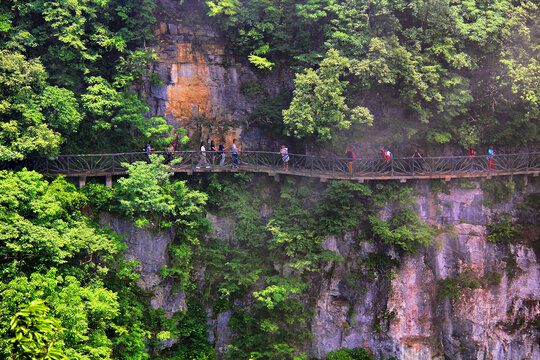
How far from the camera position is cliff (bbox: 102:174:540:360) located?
21219 millimetres

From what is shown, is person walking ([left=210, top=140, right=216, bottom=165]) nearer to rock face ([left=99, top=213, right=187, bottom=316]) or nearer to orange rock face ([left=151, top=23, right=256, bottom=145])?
orange rock face ([left=151, top=23, right=256, bottom=145])

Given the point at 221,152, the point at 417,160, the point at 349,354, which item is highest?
the point at 221,152

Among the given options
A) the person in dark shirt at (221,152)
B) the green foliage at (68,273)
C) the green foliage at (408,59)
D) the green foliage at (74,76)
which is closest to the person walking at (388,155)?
the green foliage at (408,59)

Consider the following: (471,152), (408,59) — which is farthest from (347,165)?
(471,152)

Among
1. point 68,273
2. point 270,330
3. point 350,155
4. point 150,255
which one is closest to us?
point 68,273

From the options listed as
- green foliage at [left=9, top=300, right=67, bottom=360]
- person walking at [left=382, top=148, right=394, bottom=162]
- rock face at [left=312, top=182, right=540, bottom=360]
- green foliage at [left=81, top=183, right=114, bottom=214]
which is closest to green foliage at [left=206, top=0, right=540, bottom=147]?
person walking at [left=382, top=148, right=394, bottom=162]

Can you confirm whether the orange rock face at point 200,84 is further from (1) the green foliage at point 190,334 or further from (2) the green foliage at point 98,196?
(1) the green foliage at point 190,334

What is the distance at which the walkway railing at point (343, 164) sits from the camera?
20.9 meters

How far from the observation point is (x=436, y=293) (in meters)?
21.5

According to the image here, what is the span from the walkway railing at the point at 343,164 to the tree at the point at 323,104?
150 cm

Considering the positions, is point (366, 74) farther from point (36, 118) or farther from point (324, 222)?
point (36, 118)

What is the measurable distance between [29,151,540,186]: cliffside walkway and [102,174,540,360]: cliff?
70 centimetres

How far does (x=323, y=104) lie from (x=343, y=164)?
2.54 metres

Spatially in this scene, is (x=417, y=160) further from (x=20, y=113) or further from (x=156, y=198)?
(x=20, y=113)
